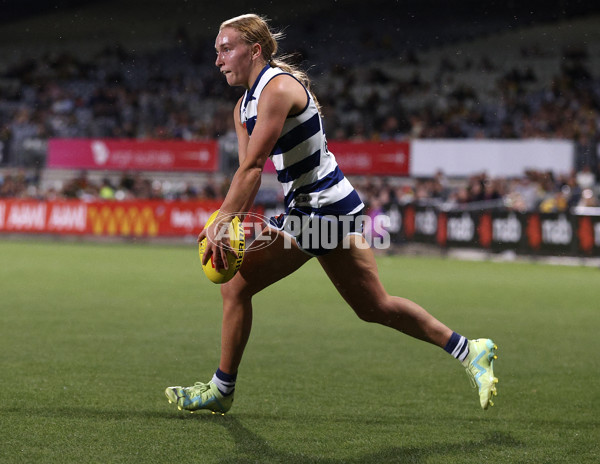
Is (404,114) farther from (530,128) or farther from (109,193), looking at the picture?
(109,193)

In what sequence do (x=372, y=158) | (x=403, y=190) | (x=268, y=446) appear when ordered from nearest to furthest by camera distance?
(x=268, y=446) < (x=403, y=190) < (x=372, y=158)

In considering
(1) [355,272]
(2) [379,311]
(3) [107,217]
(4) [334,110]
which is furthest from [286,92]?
(4) [334,110]

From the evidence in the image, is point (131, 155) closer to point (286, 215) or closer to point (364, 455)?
point (286, 215)

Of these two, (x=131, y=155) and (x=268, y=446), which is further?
(x=131, y=155)

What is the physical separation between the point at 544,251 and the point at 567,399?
14.1 m

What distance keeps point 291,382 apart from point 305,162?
1901 millimetres

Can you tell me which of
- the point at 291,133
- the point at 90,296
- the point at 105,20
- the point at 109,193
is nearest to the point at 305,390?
the point at 291,133

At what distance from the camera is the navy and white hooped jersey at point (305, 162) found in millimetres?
4453

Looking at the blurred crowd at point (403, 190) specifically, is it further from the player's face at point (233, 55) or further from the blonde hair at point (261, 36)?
the player's face at point (233, 55)

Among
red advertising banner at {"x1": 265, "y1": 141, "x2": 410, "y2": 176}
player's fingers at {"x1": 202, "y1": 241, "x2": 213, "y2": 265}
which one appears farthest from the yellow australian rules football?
red advertising banner at {"x1": 265, "y1": 141, "x2": 410, "y2": 176}

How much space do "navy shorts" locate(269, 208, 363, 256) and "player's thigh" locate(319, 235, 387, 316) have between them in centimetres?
7

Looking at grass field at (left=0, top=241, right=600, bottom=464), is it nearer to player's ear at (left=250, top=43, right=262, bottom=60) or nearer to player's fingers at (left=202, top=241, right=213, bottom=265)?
player's fingers at (left=202, top=241, right=213, bottom=265)

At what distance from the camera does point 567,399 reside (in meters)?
5.48

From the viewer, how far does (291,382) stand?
5879 mm
